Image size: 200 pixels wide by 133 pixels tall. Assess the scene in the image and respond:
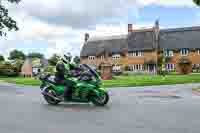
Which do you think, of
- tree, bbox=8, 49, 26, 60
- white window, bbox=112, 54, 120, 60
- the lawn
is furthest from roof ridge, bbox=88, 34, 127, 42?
tree, bbox=8, 49, 26, 60

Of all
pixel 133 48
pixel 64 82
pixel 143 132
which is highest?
pixel 133 48

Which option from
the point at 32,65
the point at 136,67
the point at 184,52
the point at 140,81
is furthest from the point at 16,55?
the point at 140,81

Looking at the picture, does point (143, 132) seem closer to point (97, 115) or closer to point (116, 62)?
point (97, 115)

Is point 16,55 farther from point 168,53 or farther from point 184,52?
point 184,52

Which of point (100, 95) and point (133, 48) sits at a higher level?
point (133, 48)

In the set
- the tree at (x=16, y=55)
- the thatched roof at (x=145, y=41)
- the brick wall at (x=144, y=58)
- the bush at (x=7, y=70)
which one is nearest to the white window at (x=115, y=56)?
the brick wall at (x=144, y=58)

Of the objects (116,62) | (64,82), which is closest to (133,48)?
(116,62)

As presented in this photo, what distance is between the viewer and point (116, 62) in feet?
240

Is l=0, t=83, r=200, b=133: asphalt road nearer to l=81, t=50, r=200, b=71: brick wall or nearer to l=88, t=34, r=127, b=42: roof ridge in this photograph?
l=81, t=50, r=200, b=71: brick wall

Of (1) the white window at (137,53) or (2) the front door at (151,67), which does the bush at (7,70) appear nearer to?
(1) the white window at (137,53)

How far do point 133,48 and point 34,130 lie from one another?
63.5 metres

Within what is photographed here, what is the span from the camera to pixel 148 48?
68438 millimetres

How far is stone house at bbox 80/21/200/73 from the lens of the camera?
218 feet

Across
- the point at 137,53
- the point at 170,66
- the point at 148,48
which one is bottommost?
the point at 170,66
